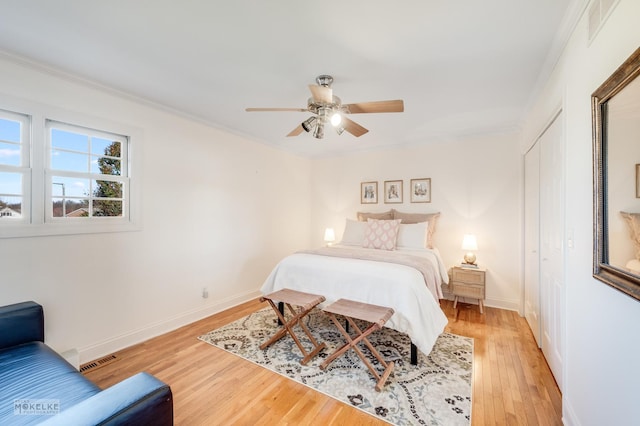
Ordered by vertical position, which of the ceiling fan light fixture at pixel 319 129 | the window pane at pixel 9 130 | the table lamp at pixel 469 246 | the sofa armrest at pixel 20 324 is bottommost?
the sofa armrest at pixel 20 324

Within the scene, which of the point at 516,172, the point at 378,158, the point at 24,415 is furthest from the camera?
the point at 378,158

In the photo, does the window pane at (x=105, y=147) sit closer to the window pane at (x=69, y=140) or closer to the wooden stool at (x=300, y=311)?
the window pane at (x=69, y=140)

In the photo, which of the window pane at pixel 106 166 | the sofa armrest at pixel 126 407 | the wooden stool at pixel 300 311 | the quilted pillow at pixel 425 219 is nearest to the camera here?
the sofa armrest at pixel 126 407

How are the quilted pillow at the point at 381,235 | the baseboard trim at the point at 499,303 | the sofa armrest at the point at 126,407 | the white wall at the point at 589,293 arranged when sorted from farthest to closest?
the quilted pillow at the point at 381,235 < the baseboard trim at the point at 499,303 < the white wall at the point at 589,293 < the sofa armrest at the point at 126,407

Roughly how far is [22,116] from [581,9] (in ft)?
12.9

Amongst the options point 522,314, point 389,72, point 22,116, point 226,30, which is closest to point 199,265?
point 22,116

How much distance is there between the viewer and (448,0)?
1490 millimetres

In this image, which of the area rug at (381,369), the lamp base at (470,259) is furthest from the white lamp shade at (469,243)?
the area rug at (381,369)

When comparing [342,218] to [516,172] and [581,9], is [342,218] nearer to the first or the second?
[516,172]

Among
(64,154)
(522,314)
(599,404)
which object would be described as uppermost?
(64,154)

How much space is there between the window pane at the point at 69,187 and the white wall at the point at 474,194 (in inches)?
150

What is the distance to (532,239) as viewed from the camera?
9.93ft

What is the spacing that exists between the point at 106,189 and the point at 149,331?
153 centimetres

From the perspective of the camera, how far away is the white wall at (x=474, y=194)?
3691 mm
